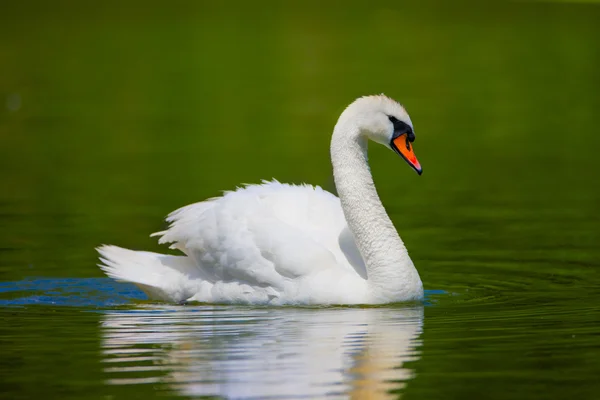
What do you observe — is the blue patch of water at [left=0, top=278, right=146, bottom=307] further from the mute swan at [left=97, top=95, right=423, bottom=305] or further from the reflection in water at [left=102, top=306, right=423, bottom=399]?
the reflection in water at [left=102, top=306, right=423, bottom=399]

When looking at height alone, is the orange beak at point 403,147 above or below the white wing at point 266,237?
above

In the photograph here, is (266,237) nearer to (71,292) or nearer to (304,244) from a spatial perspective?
(304,244)

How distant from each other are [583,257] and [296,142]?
10116 mm

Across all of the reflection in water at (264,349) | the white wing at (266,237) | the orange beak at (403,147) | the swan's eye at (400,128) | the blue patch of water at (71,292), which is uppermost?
the swan's eye at (400,128)

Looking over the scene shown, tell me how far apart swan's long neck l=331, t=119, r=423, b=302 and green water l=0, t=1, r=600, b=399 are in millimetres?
216

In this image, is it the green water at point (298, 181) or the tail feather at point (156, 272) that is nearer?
the green water at point (298, 181)

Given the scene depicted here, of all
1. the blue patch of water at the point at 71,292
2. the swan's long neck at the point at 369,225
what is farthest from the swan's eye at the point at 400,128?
the blue patch of water at the point at 71,292

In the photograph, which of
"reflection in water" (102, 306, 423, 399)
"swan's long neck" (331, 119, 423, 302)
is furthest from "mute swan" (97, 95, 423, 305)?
"reflection in water" (102, 306, 423, 399)

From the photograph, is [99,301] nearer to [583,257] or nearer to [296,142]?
[583,257]

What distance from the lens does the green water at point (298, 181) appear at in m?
8.57

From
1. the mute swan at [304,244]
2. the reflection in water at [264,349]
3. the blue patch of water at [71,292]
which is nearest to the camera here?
the reflection in water at [264,349]

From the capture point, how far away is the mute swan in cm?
1069

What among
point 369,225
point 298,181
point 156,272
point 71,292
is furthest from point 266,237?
point 298,181

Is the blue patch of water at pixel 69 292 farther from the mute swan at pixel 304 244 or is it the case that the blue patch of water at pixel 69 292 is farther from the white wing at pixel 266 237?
the white wing at pixel 266 237
